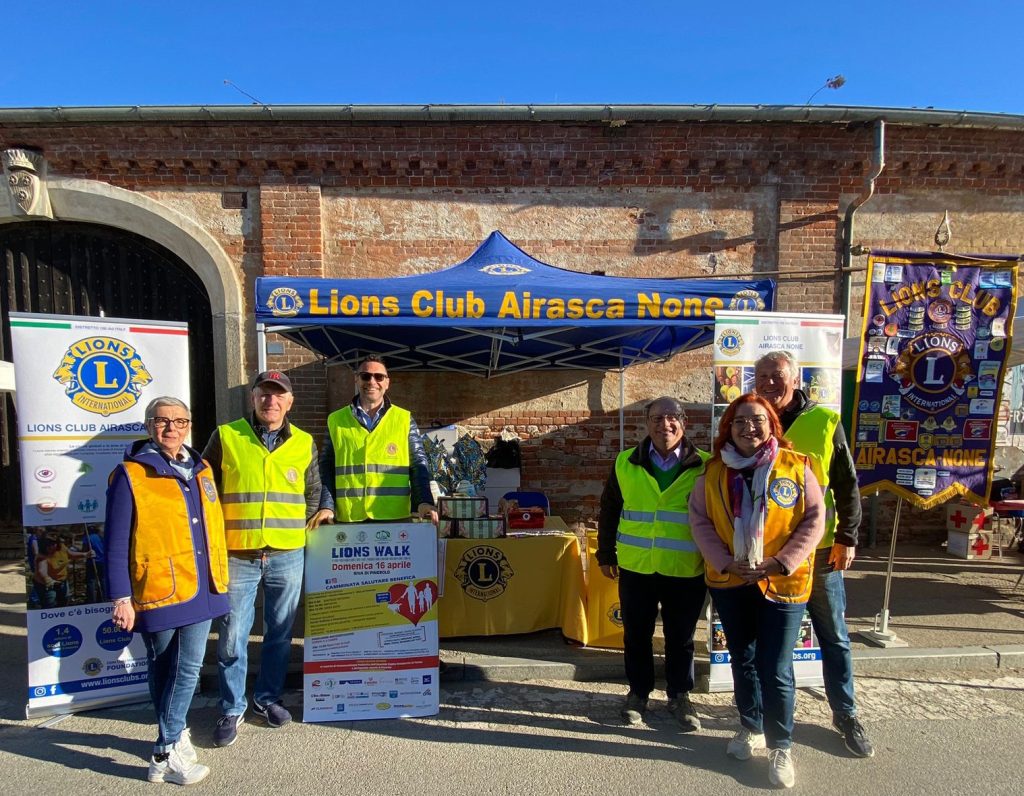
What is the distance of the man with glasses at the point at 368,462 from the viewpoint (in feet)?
11.3

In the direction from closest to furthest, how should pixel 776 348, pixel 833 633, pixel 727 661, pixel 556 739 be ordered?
pixel 833 633, pixel 556 739, pixel 727 661, pixel 776 348

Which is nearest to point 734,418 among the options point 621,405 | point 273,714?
point 273,714

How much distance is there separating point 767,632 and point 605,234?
488cm

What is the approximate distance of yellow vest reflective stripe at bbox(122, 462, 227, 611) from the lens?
8.90 ft

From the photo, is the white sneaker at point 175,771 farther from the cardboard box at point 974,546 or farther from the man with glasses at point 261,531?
the cardboard box at point 974,546

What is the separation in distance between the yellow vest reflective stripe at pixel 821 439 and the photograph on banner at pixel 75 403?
384 centimetres

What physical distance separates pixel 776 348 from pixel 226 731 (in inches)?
154

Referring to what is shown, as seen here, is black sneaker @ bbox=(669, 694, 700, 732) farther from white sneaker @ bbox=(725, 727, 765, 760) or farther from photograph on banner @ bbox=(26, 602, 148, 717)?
photograph on banner @ bbox=(26, 602, 148, 717)

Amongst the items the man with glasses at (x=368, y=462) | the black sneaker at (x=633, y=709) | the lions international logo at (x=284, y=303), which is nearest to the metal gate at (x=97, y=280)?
the lions international logo at (x=284, y=303)

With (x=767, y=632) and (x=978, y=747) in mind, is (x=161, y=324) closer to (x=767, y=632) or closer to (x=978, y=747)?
(x=767, y=632)

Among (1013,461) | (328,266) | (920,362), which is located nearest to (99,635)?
(328,266)

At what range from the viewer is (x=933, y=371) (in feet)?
13.5

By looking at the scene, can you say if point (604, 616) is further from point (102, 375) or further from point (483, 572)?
point (102, 375)

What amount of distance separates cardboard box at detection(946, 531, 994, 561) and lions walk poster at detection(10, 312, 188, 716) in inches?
316
